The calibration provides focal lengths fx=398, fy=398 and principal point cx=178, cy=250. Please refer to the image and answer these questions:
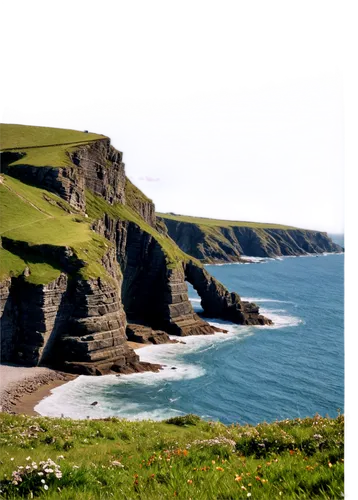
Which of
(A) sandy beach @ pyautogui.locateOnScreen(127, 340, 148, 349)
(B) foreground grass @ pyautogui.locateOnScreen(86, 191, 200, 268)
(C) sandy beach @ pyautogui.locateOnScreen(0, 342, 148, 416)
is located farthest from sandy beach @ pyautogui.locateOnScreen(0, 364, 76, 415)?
(B) foreground grass @ pyautogui.locateOnScreen(86, 191, 200, 268)

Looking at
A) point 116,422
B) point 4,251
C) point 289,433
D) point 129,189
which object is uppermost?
point 129,189

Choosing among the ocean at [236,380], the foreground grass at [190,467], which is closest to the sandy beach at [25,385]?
the ocean at [236,380]

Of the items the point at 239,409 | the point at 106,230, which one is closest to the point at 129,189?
the point at 106,230

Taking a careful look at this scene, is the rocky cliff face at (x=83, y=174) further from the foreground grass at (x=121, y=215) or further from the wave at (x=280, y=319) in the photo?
the wave at (x=280, y=319)

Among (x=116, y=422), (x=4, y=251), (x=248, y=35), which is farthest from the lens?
(x=4, y=251)

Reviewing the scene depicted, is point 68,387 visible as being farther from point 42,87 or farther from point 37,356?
point 42,87
